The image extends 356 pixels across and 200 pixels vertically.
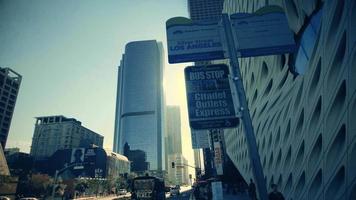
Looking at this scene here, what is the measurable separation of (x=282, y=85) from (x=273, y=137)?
4.41 meters

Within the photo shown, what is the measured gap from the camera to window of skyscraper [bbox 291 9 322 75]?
34.6 feet

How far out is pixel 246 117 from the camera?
494 cm

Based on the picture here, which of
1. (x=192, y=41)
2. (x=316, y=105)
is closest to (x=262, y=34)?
(x=192, y=41)

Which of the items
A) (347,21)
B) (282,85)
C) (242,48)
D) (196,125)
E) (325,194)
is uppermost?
(282,85)

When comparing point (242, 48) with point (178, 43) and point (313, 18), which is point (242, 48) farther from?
point (313, 18)

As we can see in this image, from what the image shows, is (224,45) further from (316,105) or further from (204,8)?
(204,8)

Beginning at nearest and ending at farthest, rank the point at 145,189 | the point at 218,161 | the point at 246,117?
the point at 246,117 < the point at 218,161 < the point at 145,189

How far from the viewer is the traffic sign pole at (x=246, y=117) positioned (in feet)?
14.6

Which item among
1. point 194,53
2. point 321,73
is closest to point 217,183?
point 321,73

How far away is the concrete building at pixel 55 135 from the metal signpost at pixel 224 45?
160m

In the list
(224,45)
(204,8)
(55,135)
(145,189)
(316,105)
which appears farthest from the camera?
(204,8)

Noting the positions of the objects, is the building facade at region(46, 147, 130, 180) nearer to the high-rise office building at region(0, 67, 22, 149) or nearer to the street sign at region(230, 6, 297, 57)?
the high-rise office building at region(0, 67, 22, 149)

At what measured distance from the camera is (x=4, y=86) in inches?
4665

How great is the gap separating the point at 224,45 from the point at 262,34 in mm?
1024
